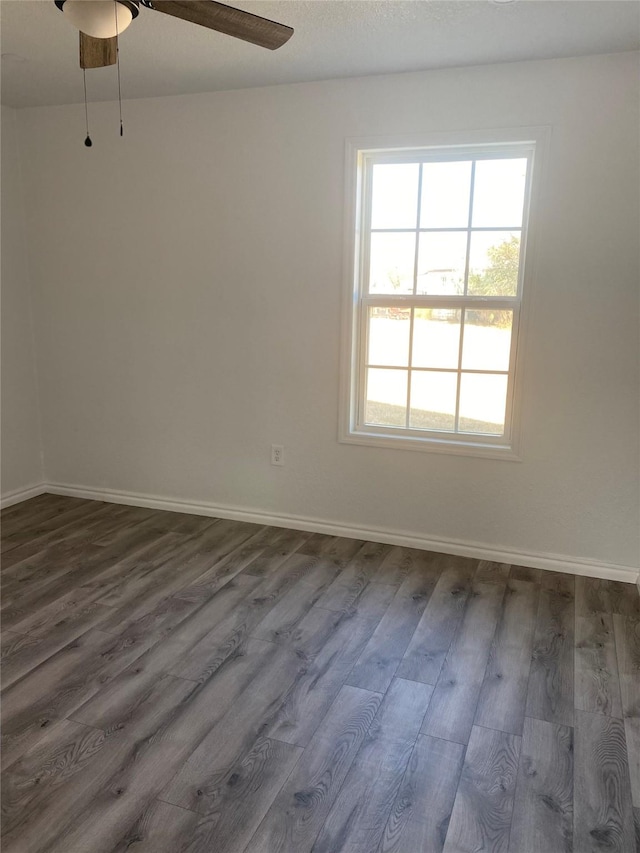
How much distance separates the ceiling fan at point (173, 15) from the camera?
1.70 m

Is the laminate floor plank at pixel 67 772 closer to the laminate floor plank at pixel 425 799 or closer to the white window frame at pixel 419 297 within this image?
the laminate floor plank at pixel 425 799

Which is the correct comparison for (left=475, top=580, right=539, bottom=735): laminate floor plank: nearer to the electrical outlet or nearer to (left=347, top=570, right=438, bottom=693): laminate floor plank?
(left=347, top=570, right=438, bottom=693): laminate floor plank

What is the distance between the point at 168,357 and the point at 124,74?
5.18 ft

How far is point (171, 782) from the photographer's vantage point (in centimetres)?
177

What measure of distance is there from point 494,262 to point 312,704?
91.9 inches

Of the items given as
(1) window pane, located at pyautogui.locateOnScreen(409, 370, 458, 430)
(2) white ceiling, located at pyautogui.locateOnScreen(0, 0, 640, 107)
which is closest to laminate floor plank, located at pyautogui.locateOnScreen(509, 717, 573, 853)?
(1) window pane, located at pyautogui.locateOnScreen(409, 370, 458, 430)

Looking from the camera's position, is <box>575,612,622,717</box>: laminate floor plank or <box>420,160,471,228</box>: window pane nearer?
<box>575,612,622,717</box>: laminate floor plank

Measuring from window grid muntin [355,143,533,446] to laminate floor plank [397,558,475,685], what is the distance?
0.73 m

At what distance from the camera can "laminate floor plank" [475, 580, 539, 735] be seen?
2086 millimetres

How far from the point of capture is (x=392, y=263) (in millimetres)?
3387

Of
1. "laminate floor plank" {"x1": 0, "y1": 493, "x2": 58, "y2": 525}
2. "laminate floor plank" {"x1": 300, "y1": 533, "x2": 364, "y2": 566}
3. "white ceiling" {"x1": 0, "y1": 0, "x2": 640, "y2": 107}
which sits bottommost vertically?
"laminate floor plank" {"x1": 0, "y1": 493, "x2": 58, "y2": 525}

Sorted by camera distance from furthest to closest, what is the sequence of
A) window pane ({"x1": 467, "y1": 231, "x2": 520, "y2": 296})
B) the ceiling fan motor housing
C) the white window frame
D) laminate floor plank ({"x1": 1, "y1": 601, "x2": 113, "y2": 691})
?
window pane ({"x1": 467, "y1": 231, "x2": 520, "y2": 296})
the white window frame
laminate floor plank ({"x1": 1, "y1": 601, "x2": 113, "y2": 691})
the ceiling fan motor housing

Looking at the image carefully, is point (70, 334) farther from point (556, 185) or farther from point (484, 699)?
point (484, 699)

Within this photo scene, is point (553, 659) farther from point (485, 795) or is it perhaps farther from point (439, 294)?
point (439, 294)
